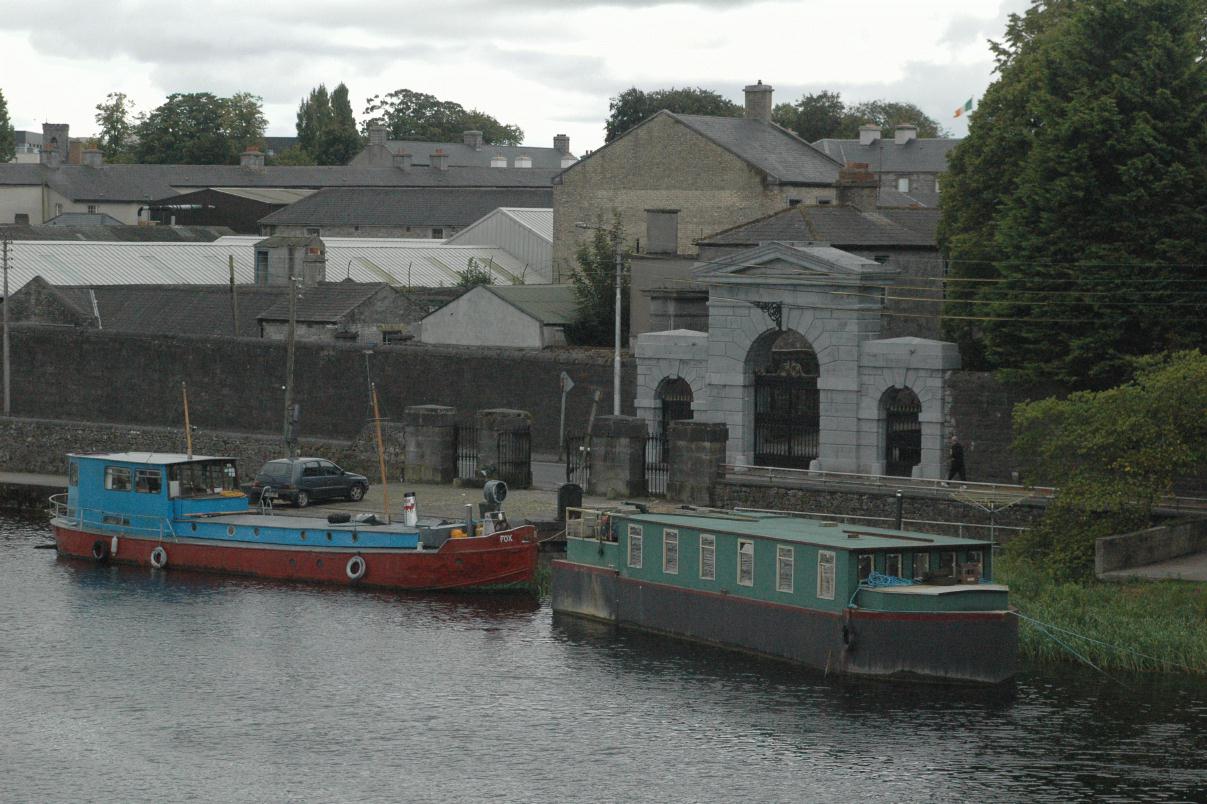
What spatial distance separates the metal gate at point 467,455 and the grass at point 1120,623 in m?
21.1

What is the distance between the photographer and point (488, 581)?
4288 cm

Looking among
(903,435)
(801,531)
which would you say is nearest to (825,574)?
(801,531)

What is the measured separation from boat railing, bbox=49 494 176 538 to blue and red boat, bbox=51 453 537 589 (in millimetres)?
26

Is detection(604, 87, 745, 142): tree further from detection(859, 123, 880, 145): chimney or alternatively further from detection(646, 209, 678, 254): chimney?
detection(646, 209, 678, 254): chimney

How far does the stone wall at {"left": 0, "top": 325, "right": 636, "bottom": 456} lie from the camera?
6056 cm

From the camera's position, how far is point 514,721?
104 feet

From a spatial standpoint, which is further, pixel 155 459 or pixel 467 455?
pixel 467 455

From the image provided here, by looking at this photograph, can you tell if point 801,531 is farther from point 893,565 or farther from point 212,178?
point 212,178

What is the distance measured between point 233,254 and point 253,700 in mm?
59757

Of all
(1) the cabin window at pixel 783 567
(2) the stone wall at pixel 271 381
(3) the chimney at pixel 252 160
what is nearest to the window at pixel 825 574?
(1) the cabin window at pixel 783 567

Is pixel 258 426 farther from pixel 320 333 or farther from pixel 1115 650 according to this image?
pixel 1115 650

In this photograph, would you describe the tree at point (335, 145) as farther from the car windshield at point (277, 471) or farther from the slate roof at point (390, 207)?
the car windshield at point (277, 471)

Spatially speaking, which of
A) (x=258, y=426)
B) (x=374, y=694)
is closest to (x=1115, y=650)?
(x=374, y=694)

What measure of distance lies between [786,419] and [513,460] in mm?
8156
